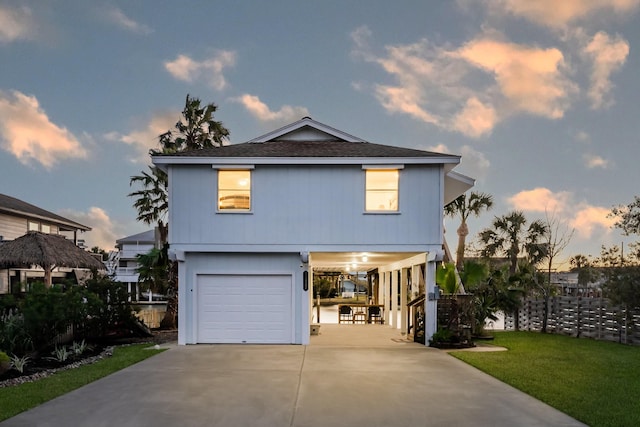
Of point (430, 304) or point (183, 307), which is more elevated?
point (430, 304)

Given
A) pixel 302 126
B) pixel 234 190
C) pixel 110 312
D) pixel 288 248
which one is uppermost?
pixel 302 126

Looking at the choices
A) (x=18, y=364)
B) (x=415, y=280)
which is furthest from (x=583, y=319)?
(x=18, y=364)

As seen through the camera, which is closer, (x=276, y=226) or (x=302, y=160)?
(x=302, y=160)

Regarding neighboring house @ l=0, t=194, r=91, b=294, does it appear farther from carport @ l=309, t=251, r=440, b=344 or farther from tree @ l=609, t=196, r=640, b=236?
tree @ l=609, t=196, r=640, b=236

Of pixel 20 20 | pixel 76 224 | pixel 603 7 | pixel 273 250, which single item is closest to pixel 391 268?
pixel 273 250

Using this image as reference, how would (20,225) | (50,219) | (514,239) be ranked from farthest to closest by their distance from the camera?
(514,239)
(50,219)
(20,225)

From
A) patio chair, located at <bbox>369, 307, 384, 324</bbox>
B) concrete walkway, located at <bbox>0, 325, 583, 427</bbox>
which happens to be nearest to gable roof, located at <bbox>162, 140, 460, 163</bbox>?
concrete walkway, located at <bbox>0, 325, 583, 427</bbox>

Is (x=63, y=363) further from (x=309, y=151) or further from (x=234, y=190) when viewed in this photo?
(x=309, y=151)

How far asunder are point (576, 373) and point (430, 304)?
16.7 feet

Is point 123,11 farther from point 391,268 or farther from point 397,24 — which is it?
point 391,268

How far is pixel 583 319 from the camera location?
680 inches

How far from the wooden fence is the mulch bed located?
541 inches

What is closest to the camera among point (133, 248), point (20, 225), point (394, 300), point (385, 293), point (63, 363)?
point (63, 363)

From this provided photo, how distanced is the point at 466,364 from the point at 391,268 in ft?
31.4
